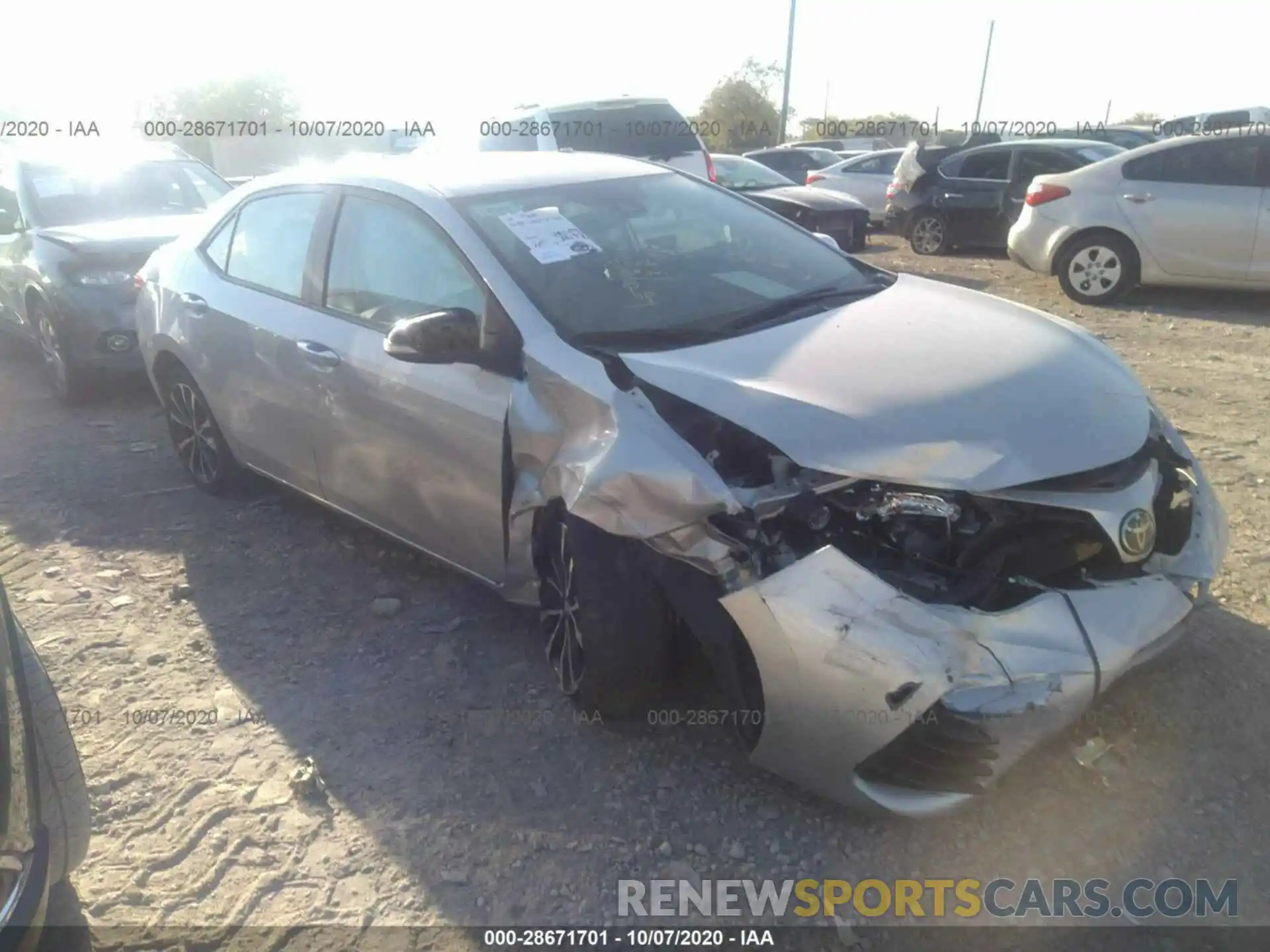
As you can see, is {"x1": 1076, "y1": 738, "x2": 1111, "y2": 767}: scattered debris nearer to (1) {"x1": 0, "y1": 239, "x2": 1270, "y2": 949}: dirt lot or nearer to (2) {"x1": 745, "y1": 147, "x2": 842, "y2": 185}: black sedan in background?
(1) {"x1": 0, "y1": 239, "x2": 1270, "y2": 949}: dirt lot

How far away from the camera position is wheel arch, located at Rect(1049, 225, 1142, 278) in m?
8.34

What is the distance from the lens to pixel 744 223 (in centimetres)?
391

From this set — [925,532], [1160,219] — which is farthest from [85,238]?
[1160,219]

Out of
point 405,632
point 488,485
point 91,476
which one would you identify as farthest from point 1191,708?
point 91,476

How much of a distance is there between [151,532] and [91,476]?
1.02 meters

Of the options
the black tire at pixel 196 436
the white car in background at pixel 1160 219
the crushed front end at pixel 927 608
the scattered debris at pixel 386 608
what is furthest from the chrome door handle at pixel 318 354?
the white car in background at pixel 1160 219

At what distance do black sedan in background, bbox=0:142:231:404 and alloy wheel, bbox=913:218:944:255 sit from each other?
775 centimetres

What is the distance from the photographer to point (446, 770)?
118 inches

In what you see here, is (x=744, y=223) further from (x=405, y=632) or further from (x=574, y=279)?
(x=405, y=632)

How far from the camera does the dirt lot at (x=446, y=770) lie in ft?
8.43

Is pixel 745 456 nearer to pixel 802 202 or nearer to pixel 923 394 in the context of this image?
pixel 923 394

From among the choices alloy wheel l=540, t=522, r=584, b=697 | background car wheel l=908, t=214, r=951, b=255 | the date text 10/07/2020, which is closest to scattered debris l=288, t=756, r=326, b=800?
the date text 10/07/2020

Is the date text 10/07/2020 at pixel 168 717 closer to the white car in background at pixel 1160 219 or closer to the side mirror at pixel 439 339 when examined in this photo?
the side mirror at pixel 439 339

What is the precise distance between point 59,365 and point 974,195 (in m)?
9.27
